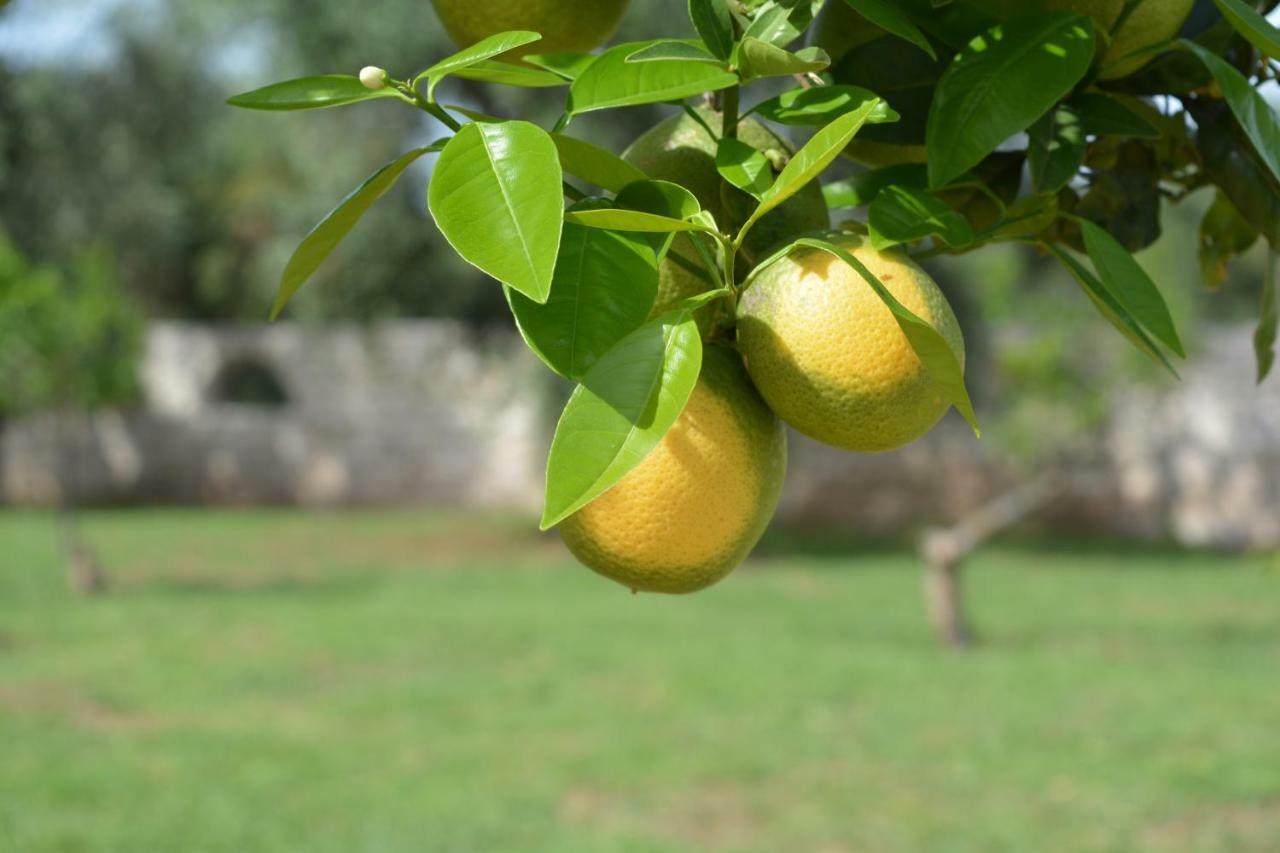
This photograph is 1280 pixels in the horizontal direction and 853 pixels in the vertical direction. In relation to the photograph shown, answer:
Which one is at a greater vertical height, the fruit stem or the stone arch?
the fruit stem

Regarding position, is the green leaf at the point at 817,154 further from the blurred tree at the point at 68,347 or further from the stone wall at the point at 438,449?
the stone wall at the point at 438,449

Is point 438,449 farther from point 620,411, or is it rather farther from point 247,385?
point 620,411

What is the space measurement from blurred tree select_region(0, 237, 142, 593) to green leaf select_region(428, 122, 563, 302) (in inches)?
289

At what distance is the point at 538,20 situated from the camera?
0.60m

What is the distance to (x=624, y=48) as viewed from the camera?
0.48 metres

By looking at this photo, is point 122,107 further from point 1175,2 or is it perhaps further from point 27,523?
point 1175,2

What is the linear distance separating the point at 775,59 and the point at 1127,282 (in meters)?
0.18

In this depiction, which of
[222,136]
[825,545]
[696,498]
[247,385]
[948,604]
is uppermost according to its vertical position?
[222,136]

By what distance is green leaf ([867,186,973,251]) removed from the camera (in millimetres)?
504

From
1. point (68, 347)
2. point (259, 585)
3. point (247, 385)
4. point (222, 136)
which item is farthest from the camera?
point (247, 385)

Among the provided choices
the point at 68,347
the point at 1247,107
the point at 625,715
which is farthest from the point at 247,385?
the point at 1247,107

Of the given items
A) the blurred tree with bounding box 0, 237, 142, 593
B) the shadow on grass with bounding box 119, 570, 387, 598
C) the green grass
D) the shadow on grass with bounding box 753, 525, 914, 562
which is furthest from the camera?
the shadow on grass with bounding box 753, 525, 914, 562

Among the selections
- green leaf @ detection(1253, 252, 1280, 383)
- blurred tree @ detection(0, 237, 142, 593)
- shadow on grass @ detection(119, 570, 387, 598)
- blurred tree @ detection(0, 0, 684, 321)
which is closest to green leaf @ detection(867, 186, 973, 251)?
green leaf @ detection(1253, 252, 1280, 383)

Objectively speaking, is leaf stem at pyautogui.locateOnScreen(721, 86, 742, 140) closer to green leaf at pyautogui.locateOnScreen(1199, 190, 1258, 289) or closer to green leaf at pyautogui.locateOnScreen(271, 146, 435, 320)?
green leaf at pyautogui.locateOnScreen(271, 146, 435, 320)
